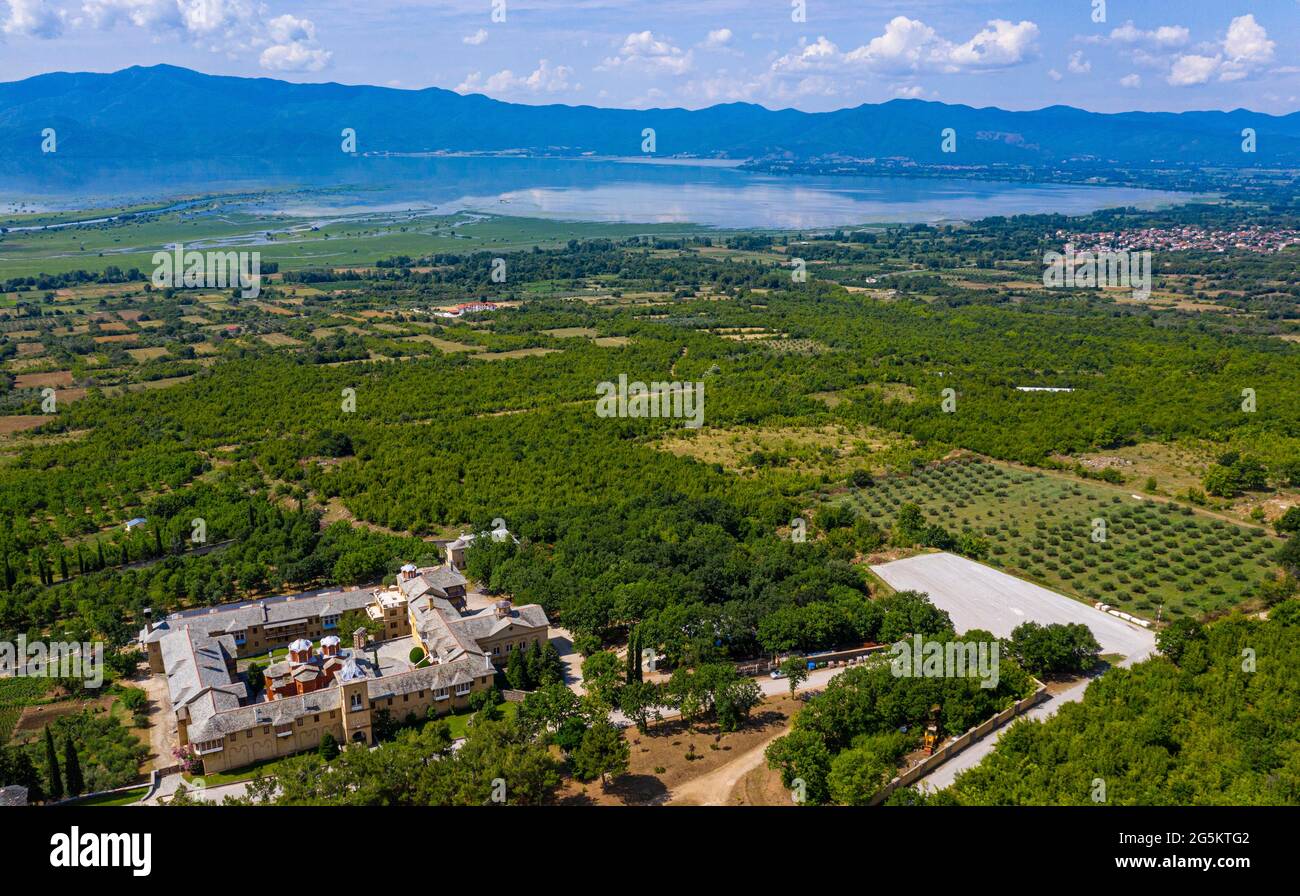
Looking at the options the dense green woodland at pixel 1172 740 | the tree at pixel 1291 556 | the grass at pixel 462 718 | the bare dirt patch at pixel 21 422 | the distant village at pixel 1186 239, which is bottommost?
the grass at pixel 462 718

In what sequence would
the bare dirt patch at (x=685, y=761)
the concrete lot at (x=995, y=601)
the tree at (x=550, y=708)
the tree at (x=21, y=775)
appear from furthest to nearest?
the concrete lot at (x=995, y=601), the tree at (x=550, y=708), the bare dirt patch at (x=685, y=761), the tree at (x=21, y=775)

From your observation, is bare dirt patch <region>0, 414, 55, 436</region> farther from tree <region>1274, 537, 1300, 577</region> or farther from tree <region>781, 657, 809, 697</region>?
tree <region>1274, 537, 1300, 577</region>

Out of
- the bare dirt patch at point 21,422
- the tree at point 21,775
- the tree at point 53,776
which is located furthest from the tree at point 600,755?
the bare dirt patch at point 21,422

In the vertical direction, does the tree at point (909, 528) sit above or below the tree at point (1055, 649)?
above

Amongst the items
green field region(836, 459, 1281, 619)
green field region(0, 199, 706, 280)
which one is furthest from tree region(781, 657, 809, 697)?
green field region(0, 199, 706, 280)

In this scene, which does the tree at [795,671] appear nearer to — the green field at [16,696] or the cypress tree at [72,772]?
the cypress tree at [72,772]

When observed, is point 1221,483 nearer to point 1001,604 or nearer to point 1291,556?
point 1291,556

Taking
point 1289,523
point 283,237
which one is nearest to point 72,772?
point 1289,523

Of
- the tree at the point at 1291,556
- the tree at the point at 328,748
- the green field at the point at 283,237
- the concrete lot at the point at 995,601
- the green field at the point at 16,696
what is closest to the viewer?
the tree at the point at 328,748

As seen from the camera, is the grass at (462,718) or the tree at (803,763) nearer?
the tree at (803,763)
